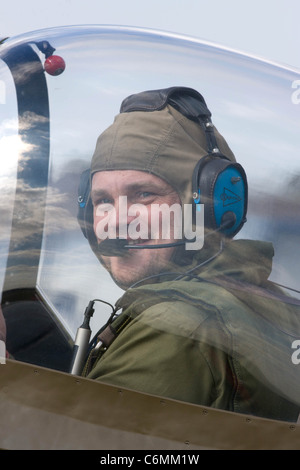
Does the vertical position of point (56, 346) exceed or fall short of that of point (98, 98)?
it falls short

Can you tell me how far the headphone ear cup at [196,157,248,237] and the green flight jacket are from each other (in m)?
0.07

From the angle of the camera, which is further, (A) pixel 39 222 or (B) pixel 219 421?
(A) pixel 39 222

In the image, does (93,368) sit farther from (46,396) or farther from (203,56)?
(203,56)

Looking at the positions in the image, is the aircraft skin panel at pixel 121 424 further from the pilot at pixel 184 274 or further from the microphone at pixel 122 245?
the microphone at pixel 122 245

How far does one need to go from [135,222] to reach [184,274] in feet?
0.64

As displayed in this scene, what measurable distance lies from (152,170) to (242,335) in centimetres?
51

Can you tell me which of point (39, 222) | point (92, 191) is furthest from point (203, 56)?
point (39, 222)

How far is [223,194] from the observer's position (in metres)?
1.98

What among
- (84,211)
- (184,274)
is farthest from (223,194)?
(84,211)

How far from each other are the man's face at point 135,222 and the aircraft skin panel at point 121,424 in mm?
323

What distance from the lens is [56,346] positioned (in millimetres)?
1965

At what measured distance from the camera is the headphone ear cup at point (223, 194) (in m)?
1.95

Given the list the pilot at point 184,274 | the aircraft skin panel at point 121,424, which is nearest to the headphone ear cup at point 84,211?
the pilot at point 184,274
